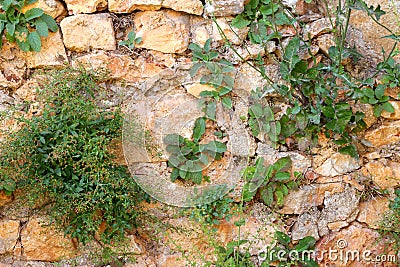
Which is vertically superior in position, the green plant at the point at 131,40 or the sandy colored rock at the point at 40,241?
the green plant at the point at 131,40

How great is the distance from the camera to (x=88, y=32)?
2.81 m

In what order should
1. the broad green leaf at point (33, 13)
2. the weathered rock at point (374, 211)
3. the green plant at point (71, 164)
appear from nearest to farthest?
the green plant at point (71, 164) → the broad green leaf at point (33, 13) → the weathered rock at point (374, 211)

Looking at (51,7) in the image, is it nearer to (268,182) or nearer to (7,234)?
(7,234)

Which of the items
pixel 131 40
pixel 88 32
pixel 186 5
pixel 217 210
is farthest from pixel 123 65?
pixel 217 210

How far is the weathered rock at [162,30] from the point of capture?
2.83 m

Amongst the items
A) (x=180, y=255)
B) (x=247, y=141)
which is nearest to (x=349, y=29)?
(x=247, y=141)

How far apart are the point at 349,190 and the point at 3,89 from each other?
1.91 metres

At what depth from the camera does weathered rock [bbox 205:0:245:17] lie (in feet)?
9.20

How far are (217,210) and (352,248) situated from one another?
0.76 metres

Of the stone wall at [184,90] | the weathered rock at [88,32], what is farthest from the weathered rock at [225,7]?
the weathered rock at [88,32]

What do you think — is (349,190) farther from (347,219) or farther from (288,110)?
(288,110)

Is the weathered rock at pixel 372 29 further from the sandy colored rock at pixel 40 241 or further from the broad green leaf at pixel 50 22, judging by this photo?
the sandy colored rock at pixel 40 241
